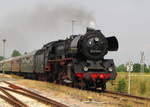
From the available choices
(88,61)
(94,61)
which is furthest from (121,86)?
(88,61)

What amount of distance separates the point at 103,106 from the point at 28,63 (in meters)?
20.4

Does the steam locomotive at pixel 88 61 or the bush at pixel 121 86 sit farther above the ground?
the steam locomotive at pixel 88 61

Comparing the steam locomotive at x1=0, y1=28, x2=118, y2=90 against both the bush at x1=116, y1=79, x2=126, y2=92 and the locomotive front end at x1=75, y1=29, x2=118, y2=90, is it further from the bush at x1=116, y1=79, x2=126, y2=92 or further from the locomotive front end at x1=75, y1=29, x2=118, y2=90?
the bush at x1=116, y1=79, x2=126, y2=92

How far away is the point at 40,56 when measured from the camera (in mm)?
24609

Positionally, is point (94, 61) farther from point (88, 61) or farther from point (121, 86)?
point (121, 86)

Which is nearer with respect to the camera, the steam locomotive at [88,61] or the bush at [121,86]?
the steam locomotive at [88,61]

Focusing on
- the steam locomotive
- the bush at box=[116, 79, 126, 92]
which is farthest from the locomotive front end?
the bush at box=[116, 79, 126, 92]

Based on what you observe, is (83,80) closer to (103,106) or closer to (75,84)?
(75,84)

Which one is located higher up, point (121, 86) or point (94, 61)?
point (94, 61)

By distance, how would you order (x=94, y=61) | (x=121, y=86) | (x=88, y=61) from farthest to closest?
1. (x=121, y=86)
2. (x=94, y=61)
3. (x=88, y=61)

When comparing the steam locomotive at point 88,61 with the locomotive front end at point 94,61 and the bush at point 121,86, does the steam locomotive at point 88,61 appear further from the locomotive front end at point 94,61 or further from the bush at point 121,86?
the bush at point 121,86

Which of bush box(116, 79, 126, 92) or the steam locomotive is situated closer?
the steam locomotive

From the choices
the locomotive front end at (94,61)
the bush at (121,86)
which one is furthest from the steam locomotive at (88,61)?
the bush at (121,86)

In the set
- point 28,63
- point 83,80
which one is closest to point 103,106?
point 83,80
